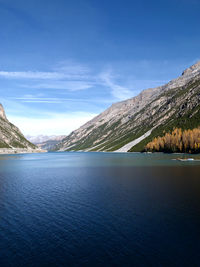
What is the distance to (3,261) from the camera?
950 inches

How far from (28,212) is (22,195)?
15.3 metres

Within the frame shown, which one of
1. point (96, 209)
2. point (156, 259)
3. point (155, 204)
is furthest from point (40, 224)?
point (155, 204)

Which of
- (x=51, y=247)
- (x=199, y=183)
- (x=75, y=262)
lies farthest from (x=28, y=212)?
(x=199, y=183)

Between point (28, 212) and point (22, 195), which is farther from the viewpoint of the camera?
point (22, 195)

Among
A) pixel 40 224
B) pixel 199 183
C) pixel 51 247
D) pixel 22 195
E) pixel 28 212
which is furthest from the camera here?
pixel 199 183

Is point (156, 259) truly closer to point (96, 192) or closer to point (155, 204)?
point (155, 204)

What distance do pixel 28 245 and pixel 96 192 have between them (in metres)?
30.0

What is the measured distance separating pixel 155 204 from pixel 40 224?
22.3 m

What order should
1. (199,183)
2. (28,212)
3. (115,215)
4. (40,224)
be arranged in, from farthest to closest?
1. (199,183)
2. (28,212)
3. (115,215)
4. (40,224)

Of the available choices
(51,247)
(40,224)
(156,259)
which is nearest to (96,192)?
(40,224)

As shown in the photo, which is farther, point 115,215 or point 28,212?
point 28,212

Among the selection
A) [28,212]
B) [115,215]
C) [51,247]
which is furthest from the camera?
[28,212]

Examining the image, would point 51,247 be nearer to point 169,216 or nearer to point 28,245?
point 28,245

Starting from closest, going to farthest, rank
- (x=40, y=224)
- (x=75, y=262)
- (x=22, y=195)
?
(x=75, y=262), (x=40, y=224), (x=22, y=195)
